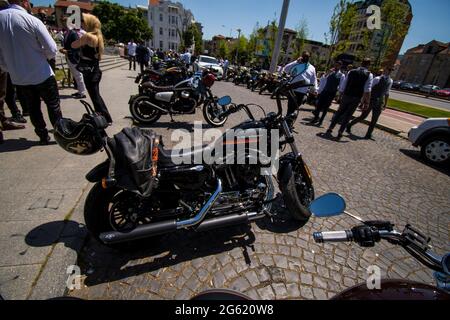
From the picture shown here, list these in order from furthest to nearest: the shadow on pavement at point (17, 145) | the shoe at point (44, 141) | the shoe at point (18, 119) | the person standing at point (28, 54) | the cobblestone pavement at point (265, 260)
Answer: the shoe at point (18, 119) → the shoe at point (44, 141) → the shadow on pavement at point (17, 145) → the person standing at point (28, 54) → the cobblestone pavement at point (265, 260)

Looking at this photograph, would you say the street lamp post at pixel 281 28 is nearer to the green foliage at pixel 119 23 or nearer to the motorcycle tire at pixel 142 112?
the motorcycle tire at pixel 142 112

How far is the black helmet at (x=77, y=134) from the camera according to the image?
6.02ft

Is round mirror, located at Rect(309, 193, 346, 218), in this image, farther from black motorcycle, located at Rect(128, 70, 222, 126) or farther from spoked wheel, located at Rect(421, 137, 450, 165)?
spoked wheel, located at Rect(421, 137, 450, 165)

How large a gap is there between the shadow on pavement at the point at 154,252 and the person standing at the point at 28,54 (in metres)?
2.82

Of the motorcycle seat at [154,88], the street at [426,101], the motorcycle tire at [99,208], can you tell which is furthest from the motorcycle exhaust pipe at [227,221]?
the street at [426,101]

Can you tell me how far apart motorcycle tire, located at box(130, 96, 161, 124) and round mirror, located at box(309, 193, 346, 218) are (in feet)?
18.0

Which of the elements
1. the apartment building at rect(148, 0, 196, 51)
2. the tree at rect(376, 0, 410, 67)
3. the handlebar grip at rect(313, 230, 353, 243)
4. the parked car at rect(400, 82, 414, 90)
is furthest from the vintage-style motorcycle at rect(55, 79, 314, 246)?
the apartment building at rect(148, 0, 196, 51)

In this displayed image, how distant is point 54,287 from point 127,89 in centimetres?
938

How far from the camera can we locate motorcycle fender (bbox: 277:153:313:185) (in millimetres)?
2696

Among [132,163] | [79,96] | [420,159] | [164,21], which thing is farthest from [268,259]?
[164,21]

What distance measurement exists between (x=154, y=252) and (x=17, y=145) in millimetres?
3401

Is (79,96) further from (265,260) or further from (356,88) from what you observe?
(356,88)
